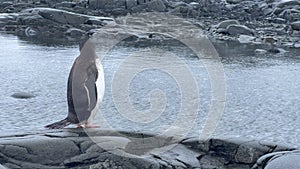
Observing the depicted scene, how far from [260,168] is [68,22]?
14916 millimetres

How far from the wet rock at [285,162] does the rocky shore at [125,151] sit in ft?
0.05

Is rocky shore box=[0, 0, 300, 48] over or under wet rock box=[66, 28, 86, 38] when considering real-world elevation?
under

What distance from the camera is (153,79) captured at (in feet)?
30.8

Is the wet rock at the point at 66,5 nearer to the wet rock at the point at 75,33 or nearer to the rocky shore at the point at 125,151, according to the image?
the wet rock at the point at 75,33

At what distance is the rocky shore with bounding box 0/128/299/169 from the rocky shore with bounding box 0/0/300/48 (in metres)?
10.8

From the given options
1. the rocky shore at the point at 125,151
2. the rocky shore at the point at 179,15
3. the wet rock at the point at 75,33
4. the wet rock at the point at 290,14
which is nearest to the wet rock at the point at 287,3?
the rocky shore at the point at 179,15

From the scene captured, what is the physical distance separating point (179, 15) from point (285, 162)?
2026 cm

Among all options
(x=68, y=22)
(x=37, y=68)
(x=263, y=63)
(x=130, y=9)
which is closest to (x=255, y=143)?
(x=37, y=68)

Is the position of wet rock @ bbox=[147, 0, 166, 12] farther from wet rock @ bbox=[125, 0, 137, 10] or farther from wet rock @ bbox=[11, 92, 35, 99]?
wet rock @ bbox=[11, 92, 35, 99]

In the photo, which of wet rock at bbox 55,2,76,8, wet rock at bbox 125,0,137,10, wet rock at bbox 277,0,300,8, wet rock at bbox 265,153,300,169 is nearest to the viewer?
wet rock at bbox 265,153,300,169

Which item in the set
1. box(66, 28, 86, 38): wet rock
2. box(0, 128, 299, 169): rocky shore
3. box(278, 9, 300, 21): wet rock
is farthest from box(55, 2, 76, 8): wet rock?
box(0, 128, 299, 169): rocky shore

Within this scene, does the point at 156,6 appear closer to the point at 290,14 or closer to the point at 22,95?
the point at 290,14

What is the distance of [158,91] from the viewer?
8.42 metres

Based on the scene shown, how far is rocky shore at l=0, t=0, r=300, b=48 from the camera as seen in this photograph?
1765 centimetres
